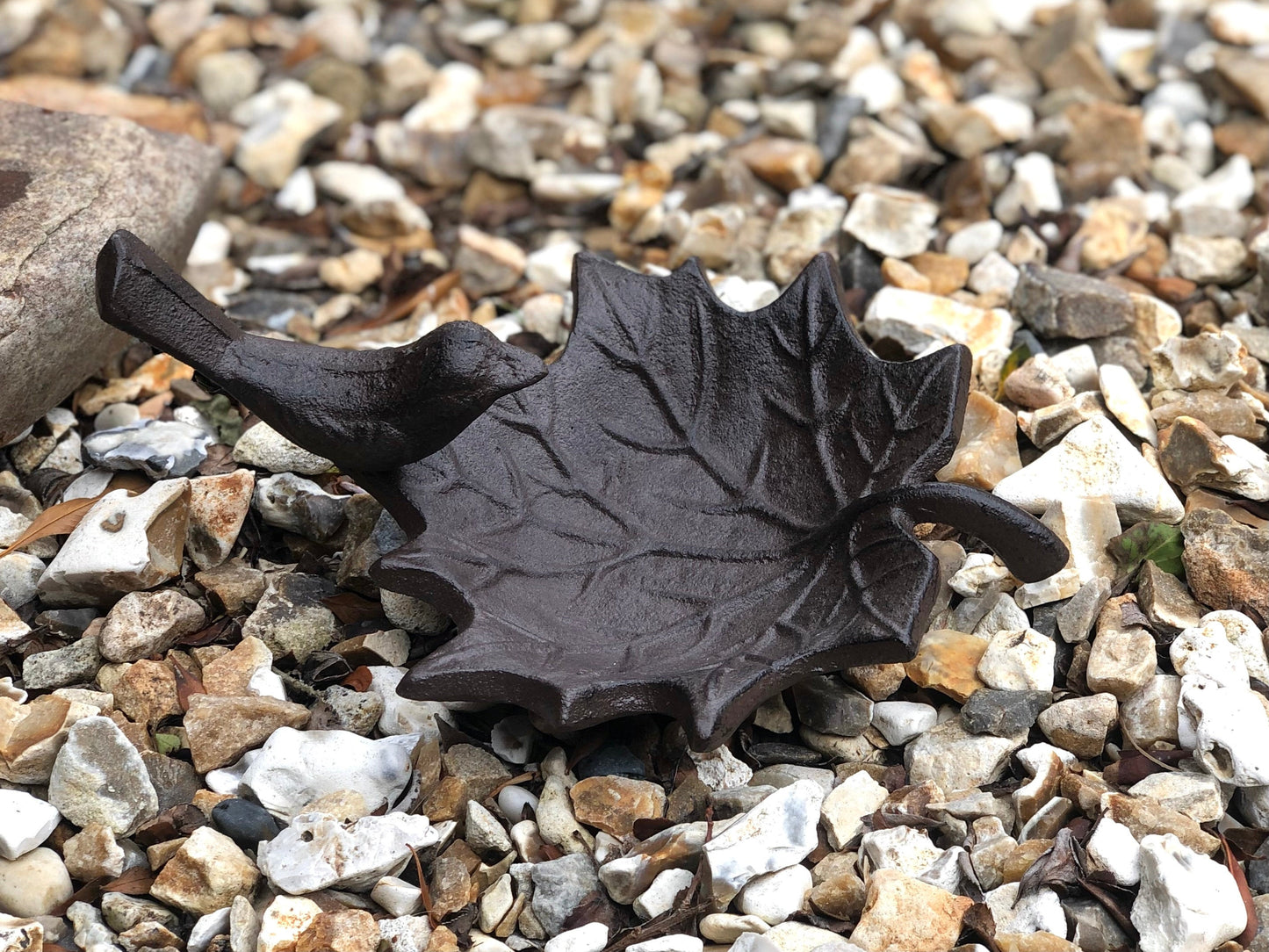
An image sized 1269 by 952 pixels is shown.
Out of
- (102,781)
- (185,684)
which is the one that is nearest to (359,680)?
(185,684)

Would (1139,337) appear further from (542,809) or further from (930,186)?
(542,809)

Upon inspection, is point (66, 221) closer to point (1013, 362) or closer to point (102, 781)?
point (102, 781)

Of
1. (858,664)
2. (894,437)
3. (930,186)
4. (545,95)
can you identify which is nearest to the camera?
(858,664)

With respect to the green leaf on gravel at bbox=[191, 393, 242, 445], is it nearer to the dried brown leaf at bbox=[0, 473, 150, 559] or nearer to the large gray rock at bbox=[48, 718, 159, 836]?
the dried brown leaf at bbox=[0, 473, 150, 559]

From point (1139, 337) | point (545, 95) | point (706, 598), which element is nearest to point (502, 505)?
point (706, 598)

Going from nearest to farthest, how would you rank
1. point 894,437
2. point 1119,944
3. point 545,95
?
point 1119,944 < point 894,437 < point 545,95

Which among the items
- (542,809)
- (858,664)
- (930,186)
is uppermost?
(858,664)

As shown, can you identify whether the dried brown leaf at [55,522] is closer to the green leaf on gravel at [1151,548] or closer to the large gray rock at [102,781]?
the large gray rock at [102,781]
